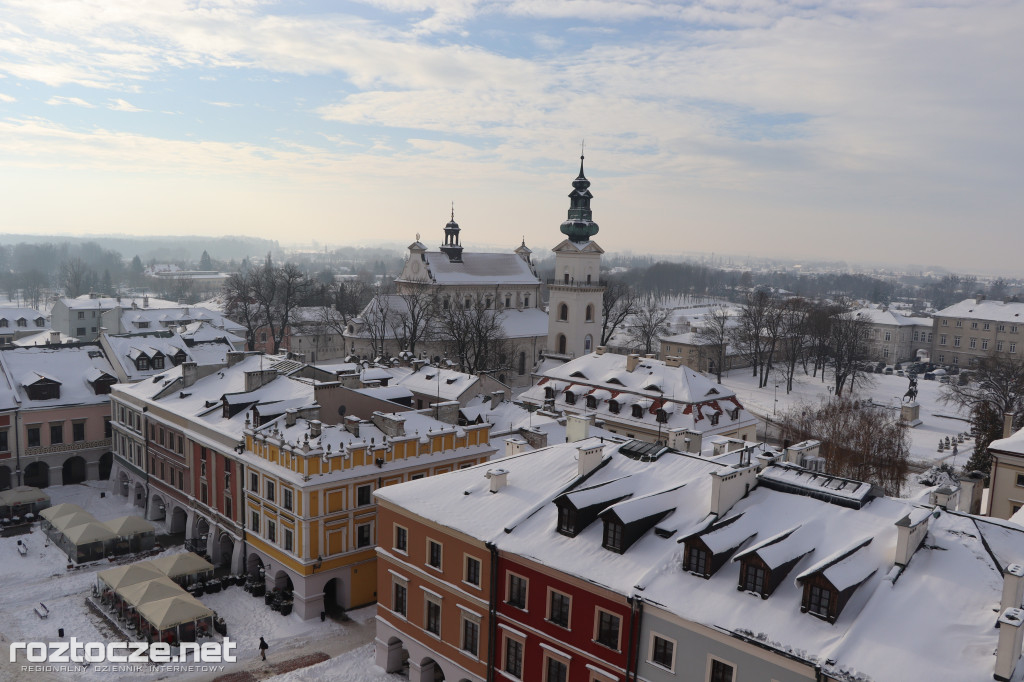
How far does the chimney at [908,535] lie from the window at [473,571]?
1183 centimetres

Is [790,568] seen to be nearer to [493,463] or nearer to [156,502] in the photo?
[493,463]

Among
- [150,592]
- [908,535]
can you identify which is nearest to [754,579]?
[908,535]

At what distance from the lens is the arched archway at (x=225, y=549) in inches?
1476

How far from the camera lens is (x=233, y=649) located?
29500mm

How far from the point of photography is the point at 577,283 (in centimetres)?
7588

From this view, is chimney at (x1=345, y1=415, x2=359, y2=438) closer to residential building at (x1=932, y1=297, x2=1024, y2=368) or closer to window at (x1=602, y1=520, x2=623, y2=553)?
window at (x1=602, y1=520, x2=623, y2=553)

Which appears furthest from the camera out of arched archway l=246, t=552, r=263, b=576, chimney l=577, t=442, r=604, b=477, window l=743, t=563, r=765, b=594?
arched archway l=246, t=552, r=263, b=576

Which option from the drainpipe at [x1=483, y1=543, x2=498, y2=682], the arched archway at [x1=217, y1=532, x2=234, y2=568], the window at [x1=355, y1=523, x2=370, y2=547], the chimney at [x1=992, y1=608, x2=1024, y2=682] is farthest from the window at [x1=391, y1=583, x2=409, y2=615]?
the chimney at [x1=992, y1=608, x2=1024, y2=682]

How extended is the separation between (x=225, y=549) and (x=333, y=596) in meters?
8.37

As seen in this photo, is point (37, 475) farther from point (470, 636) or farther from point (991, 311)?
point (991, 311)

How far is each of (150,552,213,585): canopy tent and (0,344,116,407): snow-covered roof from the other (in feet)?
72.4

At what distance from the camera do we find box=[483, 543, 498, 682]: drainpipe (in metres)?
22.3

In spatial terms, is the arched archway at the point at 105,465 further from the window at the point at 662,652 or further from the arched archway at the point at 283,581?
the window at the point at 662,652

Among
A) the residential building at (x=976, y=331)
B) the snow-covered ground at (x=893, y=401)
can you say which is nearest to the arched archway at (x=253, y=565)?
the snow-covered ground at (x=893, y=401)
